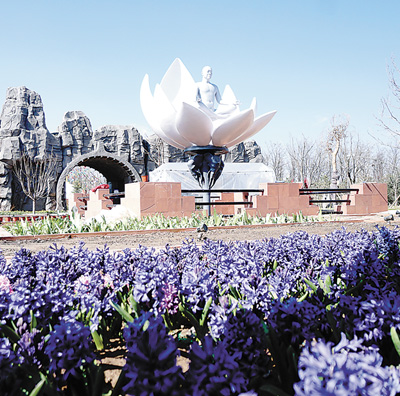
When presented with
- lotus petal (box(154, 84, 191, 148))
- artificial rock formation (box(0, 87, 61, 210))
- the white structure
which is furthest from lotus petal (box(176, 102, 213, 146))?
artificial rock formation (box(0, 87, 61, 210))

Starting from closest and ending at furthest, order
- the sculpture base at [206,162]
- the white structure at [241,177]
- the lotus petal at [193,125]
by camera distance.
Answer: the lotus petal at [193,125] < the sculpture base at [206,162] < the white structure at [241,177]

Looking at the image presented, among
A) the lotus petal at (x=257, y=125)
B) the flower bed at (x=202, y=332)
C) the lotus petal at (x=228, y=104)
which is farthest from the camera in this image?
the lotus petal at (x=228, y=104)

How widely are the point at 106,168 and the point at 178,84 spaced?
16782 millimetres

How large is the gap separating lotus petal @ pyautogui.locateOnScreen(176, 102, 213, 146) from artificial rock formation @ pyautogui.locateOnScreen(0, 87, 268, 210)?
557 inches

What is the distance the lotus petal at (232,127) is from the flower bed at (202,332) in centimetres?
662

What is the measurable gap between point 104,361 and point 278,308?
77 centimetres

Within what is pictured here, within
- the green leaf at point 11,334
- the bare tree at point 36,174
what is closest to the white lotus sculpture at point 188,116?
the green leaf at point 11,334

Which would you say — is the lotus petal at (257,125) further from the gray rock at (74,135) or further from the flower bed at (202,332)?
the gray rock at (74,135)

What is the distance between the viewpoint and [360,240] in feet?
9.04

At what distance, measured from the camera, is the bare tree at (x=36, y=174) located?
22.0 meters

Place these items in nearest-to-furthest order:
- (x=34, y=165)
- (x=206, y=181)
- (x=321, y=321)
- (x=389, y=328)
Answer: (x=389, y=328), (x=321, y=321), (x=206, y=181), (x=34, y=165)

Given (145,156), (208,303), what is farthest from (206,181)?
(145,156)

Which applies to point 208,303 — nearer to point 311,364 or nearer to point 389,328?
point 389,328

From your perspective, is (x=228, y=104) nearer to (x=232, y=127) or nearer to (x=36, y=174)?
(x=232, y=127)
